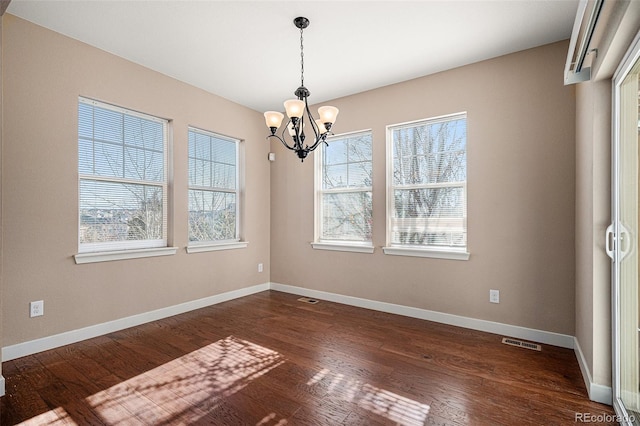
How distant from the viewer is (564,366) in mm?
2363

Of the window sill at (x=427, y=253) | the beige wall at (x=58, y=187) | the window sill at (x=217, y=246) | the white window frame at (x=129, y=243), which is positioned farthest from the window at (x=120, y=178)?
the window sill at (x=427, y=253)

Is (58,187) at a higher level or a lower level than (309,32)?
lower

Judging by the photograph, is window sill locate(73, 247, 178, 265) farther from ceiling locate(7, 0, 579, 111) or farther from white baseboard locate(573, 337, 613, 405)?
white baseboard locate(573, 337, 613, 405)

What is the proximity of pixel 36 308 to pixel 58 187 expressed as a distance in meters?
1.03

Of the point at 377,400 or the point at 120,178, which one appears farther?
the point at 120,178

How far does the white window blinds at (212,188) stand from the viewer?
3.92 meters

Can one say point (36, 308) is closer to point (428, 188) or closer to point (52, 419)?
point (52, 419)

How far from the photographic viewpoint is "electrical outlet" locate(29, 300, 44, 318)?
8.42 feet

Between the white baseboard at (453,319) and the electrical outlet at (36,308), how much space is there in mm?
2803

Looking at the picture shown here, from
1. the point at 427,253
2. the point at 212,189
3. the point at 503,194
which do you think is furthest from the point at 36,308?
the point at 503,194

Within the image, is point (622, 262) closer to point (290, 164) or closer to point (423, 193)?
point (423, 193)

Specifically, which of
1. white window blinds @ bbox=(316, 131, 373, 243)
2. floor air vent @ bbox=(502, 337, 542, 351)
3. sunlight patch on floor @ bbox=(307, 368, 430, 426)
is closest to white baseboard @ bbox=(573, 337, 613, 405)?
floor air vent @ bbox=(502, 337, 542, 351)

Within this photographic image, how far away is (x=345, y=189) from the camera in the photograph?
4.17 meters

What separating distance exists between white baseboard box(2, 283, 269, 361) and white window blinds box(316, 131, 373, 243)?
1.66 meters
